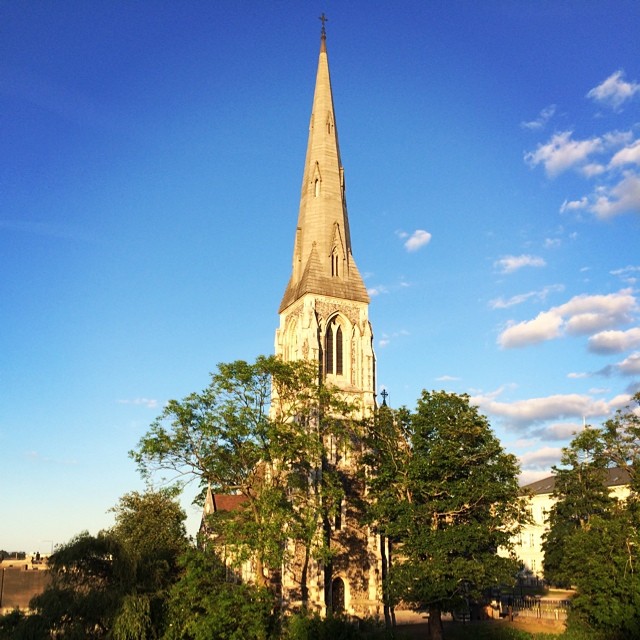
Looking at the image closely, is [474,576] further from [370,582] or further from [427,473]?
[370,582]

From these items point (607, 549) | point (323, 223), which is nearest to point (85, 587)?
point (607, 549)

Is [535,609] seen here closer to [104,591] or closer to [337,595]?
[337,595]

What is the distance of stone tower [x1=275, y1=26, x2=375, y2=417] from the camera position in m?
45.2

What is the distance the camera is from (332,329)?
46500 millimetres

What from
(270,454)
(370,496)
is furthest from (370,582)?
(270,454)

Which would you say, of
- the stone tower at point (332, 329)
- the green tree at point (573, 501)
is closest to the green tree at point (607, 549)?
the green tree at point (573, 501)

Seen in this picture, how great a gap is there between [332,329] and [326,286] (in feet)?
9.62

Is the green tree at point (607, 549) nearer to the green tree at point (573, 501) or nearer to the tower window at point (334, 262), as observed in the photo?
the green tree at point (573, 501)

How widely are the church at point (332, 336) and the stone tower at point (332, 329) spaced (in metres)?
0.06

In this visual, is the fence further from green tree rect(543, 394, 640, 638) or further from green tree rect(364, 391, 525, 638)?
green tree rect(364, 391, 525, 638)

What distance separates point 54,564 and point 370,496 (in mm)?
15990

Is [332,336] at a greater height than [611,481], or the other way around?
[332,336]

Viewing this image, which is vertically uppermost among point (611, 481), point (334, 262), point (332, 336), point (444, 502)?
point (334, 262)

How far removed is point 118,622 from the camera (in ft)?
80.8
